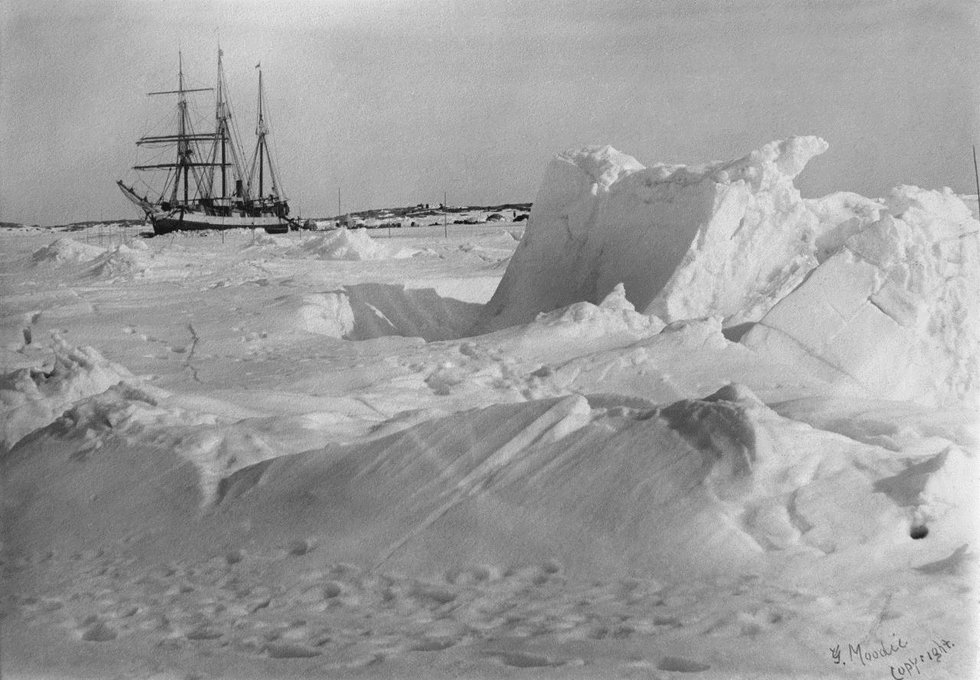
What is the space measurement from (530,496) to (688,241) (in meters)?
5.98

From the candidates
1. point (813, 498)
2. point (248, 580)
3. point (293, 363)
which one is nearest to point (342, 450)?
point (248, 580)

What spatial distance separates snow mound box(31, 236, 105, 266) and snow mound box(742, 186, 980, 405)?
13.9m

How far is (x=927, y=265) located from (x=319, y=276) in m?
7.30

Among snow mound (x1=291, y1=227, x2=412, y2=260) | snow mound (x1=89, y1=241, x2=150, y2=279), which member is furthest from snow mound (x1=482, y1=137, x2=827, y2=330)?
snow mound (x1=291, y1=227, x2=412, y2=260)

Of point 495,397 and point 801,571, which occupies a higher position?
point 801,571

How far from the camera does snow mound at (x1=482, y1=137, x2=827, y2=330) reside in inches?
376

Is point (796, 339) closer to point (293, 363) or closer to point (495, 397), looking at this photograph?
point (495, 397)

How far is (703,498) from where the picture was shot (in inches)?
149

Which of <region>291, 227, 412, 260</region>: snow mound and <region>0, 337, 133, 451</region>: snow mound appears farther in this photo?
<region>291, 227, 412, 260</region>: snow mound
